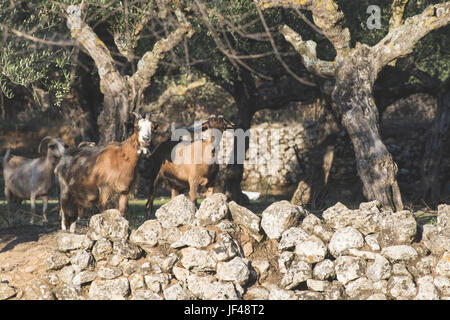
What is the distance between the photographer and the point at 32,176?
15.5 metres

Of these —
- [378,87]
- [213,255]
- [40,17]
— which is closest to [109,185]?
[213,255]

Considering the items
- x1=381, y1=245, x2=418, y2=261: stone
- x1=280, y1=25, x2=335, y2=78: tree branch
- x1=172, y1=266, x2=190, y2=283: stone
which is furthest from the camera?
x1=280, y1=25, x2=335, y2=78: tree branch

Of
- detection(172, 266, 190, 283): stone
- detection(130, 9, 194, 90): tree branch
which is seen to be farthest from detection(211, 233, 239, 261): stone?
detection(130, 9, 194, 90): tree branch

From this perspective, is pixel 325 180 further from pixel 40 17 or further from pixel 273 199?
pixel 40 17

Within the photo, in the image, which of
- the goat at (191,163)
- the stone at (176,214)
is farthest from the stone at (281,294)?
the goat at (191,163)

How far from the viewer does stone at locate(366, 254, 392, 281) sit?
950cm

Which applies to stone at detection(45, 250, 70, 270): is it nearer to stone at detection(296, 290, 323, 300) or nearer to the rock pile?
the rock pile

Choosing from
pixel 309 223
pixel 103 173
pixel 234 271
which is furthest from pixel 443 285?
pixel 103 173

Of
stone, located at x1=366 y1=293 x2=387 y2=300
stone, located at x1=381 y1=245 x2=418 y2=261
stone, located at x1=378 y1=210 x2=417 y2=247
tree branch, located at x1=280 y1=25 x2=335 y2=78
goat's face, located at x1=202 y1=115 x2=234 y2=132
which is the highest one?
tree branch, located at x1=280 y1=25 x2=335 y2=78

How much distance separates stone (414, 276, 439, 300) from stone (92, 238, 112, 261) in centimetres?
513

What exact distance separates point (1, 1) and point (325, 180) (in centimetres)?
1020

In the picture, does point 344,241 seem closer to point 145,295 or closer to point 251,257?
point 251,257

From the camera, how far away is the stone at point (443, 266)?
9.39 meters

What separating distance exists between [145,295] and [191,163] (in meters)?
5.87
